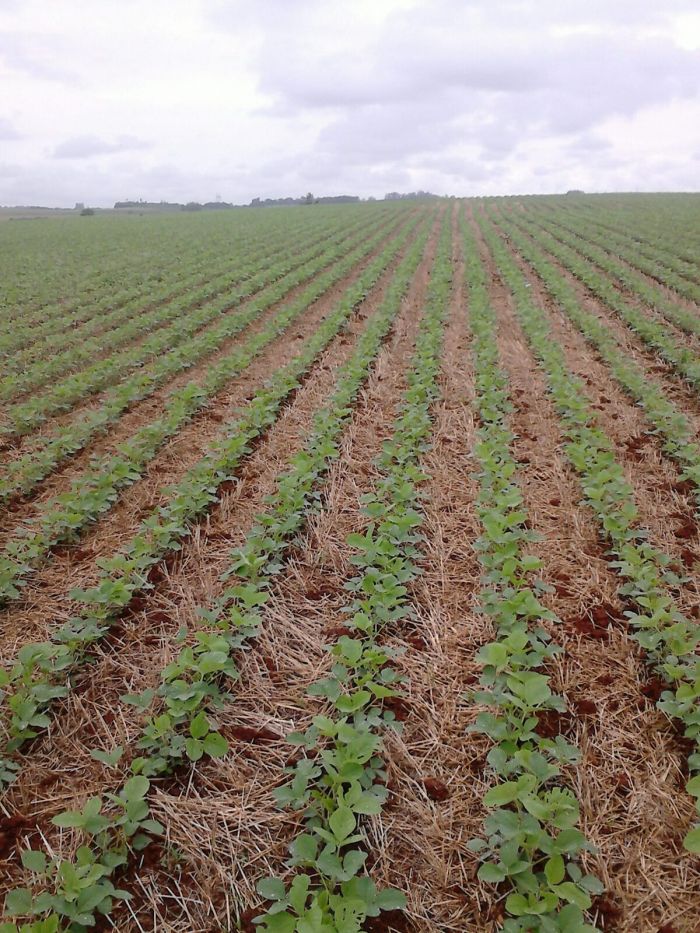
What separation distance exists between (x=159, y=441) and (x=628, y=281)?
11206mm

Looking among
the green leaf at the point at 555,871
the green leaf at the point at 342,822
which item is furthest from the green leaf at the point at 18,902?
the green leaf at the point at 555,871

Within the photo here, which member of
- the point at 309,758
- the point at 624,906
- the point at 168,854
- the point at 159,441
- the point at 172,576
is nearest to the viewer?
the point at 624,906

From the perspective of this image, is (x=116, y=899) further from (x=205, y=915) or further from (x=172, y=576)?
(x=172, y=576)

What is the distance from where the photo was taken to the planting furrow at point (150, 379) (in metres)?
5.12

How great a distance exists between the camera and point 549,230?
23.8 metres

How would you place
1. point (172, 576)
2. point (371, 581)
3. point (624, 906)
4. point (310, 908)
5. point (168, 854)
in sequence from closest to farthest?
1. point (310, 908)
2. point (624, 906)
3. point (168, 854)
4. point (371, 581)
5. point (172, 576)

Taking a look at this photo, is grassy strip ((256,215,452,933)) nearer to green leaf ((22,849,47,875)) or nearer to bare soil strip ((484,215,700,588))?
green leaf ((22,849,47,875))

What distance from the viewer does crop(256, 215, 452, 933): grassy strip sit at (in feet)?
6.11

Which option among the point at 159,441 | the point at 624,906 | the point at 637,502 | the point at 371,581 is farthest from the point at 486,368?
the point at 624,906

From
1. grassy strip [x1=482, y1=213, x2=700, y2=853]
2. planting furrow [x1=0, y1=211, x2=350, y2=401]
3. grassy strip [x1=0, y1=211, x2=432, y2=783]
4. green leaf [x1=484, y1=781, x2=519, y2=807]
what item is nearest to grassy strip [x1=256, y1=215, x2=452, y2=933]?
green leaf [x1=484, y1=781, x2=519, y2=807]

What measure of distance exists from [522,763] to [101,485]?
3718mm

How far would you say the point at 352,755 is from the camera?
2.29 m

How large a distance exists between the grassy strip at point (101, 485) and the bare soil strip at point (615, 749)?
3251mm

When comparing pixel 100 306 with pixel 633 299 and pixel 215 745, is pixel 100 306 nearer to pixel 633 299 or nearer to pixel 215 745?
pixel 633 299
